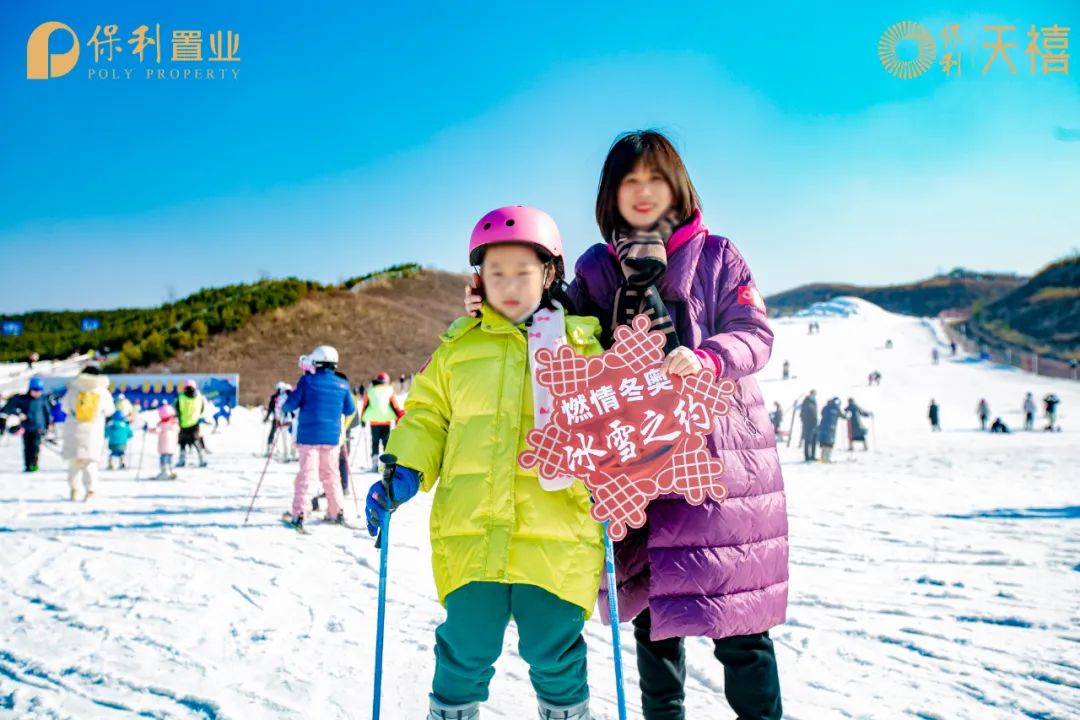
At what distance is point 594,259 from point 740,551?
3.18 feet

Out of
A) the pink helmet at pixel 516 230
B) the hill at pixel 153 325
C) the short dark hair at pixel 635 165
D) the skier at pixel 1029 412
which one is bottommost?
the skier at pixel 1029 412

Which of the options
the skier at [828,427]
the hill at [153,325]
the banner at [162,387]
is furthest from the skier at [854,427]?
the hill at [153,325]

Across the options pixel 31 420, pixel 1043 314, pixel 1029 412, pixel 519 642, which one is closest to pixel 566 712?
pixel 519 642

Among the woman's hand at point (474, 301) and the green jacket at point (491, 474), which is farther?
the woman's hand at point (474, 301)

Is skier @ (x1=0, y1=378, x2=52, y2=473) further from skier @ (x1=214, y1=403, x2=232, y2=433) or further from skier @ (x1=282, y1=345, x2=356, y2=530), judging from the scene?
skier @ (x1=214, y1=403, x2=232, y2=433)

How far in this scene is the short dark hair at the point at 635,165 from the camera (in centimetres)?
206

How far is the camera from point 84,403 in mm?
7973

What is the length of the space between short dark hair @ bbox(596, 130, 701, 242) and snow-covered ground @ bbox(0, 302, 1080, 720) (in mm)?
1859

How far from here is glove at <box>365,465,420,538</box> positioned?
1.83 m

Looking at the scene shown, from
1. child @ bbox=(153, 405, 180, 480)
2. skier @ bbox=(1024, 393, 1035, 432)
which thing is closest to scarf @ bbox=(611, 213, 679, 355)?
child @ bbox=(153, 405, 180, 480)

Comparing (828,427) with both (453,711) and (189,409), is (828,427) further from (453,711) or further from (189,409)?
(453,711)

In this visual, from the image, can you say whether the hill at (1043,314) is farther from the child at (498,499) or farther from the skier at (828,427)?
the child at (498,499)

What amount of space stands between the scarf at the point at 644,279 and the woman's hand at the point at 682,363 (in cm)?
11

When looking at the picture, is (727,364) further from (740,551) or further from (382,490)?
(382,490)
